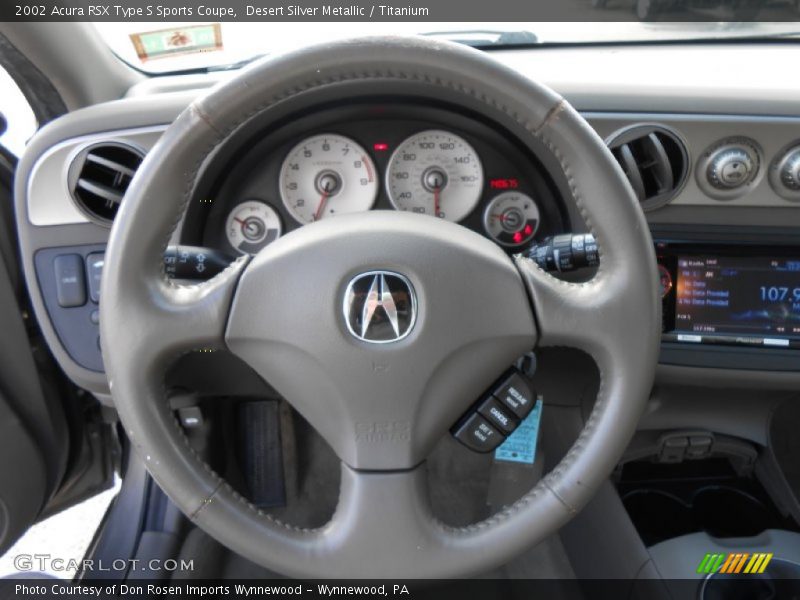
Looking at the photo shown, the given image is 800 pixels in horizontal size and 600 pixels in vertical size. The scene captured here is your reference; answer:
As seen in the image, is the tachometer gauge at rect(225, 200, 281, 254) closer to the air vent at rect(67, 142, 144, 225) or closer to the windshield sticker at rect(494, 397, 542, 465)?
the air vent at rect(67, 142, 144, 225)

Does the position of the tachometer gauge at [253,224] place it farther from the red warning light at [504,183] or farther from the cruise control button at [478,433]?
the cruise control button at [478,433]

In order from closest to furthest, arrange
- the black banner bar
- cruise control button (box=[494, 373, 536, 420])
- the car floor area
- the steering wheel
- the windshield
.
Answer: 1. the steering wheel
2. cruise control button (box=[494, 373, 536, 420])
3. the black banner bar
4. the windshield
5. the car floor area

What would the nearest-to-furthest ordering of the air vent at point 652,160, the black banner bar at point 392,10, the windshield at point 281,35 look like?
the air vent at point 652,160, the black banner bar at point 392,10, the windshield at point 281,35

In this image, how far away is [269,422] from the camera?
5.40 ft

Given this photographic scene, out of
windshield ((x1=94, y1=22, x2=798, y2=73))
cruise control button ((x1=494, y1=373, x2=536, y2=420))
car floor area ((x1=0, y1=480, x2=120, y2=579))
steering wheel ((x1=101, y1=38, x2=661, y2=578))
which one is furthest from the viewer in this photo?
car floor area ((x1=0, y1=480, x2=120, y2=579))

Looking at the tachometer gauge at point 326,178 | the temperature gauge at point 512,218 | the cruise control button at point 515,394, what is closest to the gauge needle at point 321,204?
the tachometer gauge at point 326,178

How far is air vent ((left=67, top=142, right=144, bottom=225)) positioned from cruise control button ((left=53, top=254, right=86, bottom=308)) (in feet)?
0.32

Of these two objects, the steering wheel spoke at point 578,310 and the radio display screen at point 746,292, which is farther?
the radio display screen at point 746,292

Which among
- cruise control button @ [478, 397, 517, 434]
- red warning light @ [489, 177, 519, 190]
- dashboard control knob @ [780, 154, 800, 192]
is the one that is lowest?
cruise control button @ [478, 397, 517, 434]

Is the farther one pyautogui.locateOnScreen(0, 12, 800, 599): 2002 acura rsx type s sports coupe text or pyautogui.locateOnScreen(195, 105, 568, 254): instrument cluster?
pyautogui.locateOnScreen(195, 105, 568, 254): instrument cluster

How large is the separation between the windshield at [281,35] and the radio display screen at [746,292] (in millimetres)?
636

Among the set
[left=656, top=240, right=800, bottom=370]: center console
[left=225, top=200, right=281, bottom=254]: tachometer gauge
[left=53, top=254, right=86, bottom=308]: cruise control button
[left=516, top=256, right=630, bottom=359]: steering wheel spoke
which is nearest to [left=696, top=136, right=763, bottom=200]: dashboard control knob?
[left=656, top=240, right=800, bottom=370]: center console

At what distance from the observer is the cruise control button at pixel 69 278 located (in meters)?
1.27

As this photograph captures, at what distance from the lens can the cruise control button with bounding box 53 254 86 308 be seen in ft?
4.16
